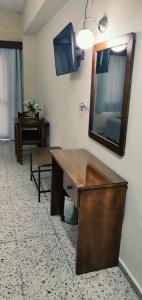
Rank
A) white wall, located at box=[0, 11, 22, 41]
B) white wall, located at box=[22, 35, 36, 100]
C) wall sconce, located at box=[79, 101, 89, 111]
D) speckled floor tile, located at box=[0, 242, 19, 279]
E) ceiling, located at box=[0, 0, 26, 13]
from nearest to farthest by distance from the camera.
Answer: speckled floor tile, located at box=[0, 242, 19, 279], wall sconce, located at box=[79, 101, 89, 111], ceiling, located at box=[0, 0, 26, 13], white wall, located at box=[0, 11, 22, 41], white wall, located at box=[22, 35, 36, 100]

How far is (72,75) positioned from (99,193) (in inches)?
64.9

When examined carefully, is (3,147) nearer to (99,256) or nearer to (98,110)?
(98,110)

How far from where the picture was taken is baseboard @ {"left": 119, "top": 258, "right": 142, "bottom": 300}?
1705 mm

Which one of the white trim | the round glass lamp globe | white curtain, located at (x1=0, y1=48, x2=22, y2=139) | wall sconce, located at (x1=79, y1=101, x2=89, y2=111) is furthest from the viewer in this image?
white curtain, located at (x1=0, y1=48, x2=22, y2=139)

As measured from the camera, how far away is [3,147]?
5.16m

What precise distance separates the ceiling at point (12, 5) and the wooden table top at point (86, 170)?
11.3 feet

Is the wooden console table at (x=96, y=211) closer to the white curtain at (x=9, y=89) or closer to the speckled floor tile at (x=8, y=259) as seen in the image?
the speckled floor tile at (x=8, y=259)

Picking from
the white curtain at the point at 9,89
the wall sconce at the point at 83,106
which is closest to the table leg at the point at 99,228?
the wall sconce at the point at 83,106

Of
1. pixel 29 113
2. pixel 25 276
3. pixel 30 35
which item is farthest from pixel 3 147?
pixel 25 276

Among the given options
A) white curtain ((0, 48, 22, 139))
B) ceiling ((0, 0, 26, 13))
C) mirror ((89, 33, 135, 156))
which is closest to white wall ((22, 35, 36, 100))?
white curtain ((0, 48, 22, 139))

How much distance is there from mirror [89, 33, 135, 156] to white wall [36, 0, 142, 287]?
0.06m

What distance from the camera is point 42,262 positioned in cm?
201

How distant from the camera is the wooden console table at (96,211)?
172cm

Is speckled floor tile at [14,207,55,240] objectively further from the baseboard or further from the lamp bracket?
the lamp bracket
